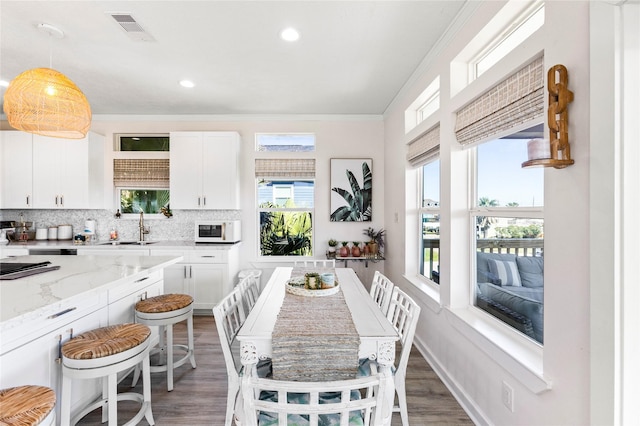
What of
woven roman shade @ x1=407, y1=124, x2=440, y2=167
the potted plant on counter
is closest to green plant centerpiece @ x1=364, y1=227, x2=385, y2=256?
the potted plant on counter

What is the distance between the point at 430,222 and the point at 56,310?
2971 millimetres

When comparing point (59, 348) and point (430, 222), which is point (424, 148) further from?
point (59, 348)

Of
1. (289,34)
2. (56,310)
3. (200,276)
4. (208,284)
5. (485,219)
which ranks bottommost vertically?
(208,284)

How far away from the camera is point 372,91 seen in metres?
3.41

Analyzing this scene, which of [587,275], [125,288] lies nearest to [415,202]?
[587,275]

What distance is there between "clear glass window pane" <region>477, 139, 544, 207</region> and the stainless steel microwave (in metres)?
3.04

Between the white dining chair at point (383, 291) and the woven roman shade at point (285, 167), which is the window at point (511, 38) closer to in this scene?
the white dining chair at point (383, 291)

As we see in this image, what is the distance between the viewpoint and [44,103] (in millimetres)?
1939

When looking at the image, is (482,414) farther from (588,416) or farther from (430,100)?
(430,100)

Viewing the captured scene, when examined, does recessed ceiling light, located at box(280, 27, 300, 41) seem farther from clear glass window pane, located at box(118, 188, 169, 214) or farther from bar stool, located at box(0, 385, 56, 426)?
clear glass window pane, located at box(118, 188, 169, 214)

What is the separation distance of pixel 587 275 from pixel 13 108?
327 centimetres

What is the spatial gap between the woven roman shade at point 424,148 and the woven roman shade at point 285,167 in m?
1.57

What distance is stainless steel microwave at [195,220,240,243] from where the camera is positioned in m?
3.94

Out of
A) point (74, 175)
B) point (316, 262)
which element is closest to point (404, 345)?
point (316, 262)
